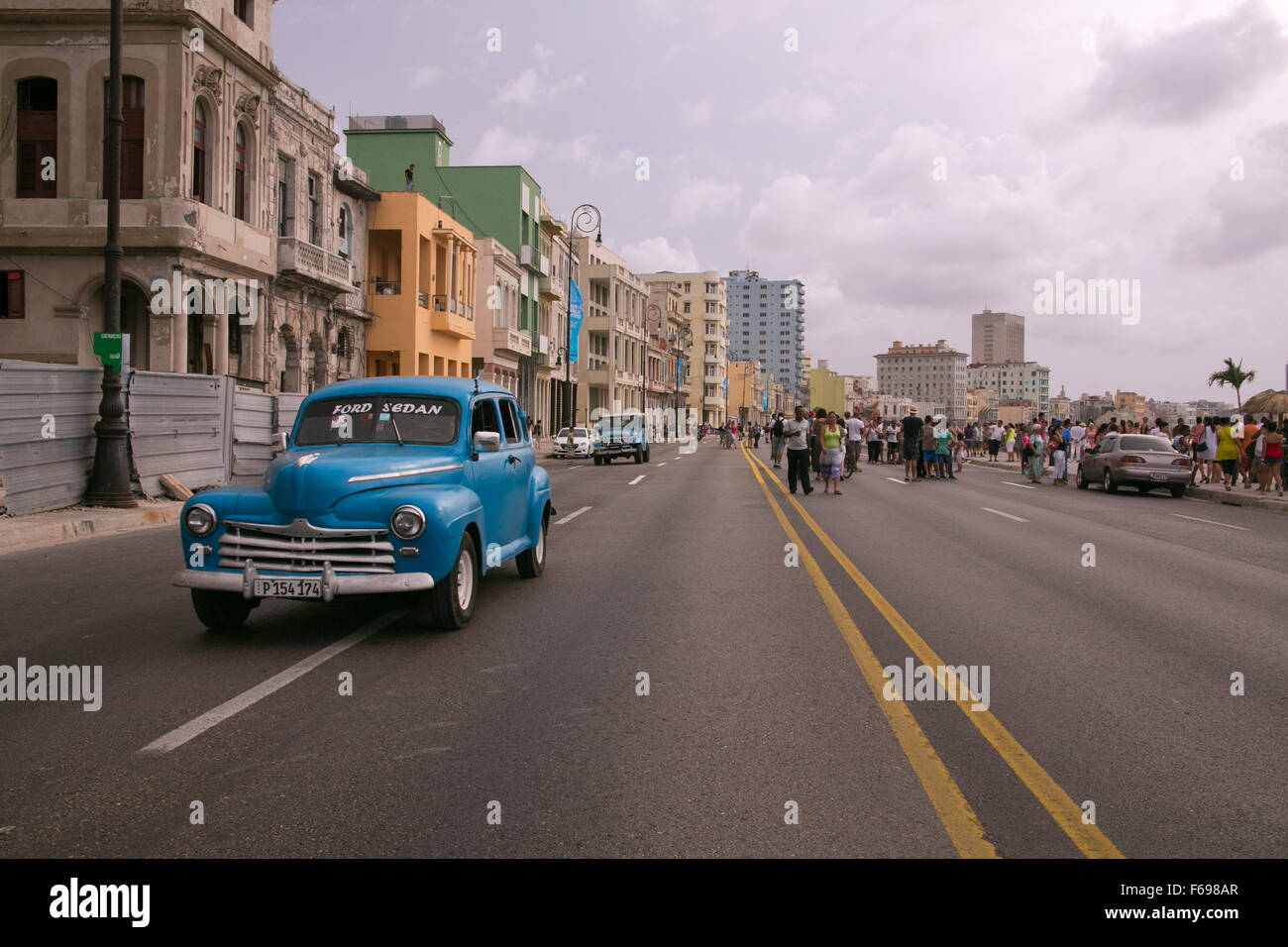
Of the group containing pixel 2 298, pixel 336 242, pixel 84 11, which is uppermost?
pixel 84 11

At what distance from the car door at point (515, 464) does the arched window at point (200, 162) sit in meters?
19.3

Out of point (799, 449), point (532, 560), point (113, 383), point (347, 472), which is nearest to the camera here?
point (347, 472)

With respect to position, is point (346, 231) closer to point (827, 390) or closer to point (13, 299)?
point (13, 299)

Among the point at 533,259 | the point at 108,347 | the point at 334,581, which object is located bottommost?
the point at 334,581

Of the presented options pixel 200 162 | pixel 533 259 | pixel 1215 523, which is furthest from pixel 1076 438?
pixel 200 162

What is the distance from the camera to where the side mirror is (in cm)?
822

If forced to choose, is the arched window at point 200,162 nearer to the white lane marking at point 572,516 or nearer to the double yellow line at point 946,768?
the white lane marking at point 572,516

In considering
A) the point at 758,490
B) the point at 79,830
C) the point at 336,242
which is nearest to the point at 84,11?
the point at 336,242

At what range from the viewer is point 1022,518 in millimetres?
18094

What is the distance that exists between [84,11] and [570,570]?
21.8 m

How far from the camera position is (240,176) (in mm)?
27844

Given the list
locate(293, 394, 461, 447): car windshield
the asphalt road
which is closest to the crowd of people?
the asphalt road

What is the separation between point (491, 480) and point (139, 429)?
36.3 feet
